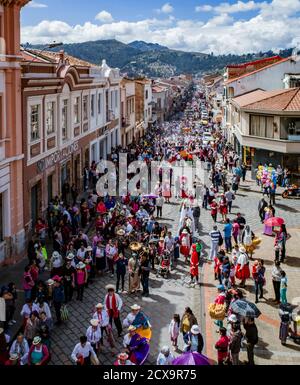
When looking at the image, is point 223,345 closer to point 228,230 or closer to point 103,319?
point 103,319

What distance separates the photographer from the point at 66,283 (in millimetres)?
14305

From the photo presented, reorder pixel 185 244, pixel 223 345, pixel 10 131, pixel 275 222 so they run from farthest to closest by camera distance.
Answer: pixel 275 222, pixel 185 244, pixel 10 131, pixel 223 345

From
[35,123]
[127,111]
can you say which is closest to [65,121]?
[35,123]

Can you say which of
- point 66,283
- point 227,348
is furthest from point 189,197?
point 227,348

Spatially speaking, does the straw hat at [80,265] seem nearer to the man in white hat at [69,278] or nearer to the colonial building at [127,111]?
the man in white hat at [69,278]

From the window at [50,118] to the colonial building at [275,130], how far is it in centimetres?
1454

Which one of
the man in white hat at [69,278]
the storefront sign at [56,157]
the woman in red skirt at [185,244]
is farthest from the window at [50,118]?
the man in white hat at [69,278]

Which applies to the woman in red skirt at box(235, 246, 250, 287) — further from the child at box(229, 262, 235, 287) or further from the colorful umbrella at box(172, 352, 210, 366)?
the colorful umbrella at box(172, 352, 210, 366)

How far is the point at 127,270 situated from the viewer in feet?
56.6

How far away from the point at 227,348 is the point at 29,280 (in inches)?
235

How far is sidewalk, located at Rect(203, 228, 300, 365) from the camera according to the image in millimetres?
11645

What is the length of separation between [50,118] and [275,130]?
15.4 metres

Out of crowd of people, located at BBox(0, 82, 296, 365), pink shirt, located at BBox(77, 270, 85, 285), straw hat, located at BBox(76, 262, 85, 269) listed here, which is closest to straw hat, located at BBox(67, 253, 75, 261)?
crowd of people, located at BBox(0, 82, 296, 365)

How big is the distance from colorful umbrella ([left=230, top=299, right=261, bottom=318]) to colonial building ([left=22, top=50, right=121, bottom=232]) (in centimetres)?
1097
